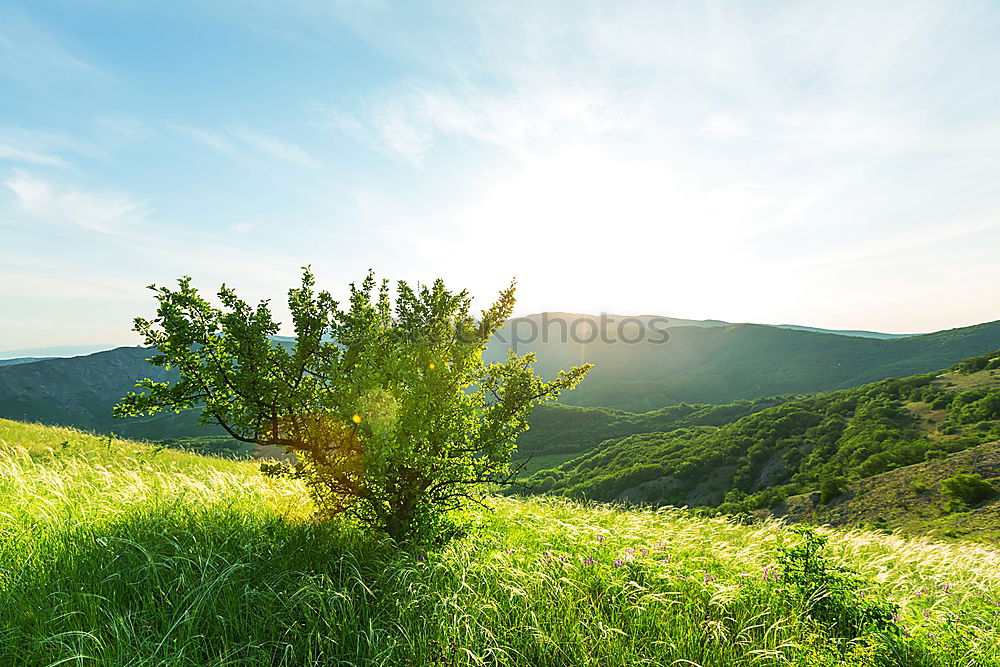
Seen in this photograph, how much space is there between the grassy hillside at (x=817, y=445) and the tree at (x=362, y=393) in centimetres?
2811

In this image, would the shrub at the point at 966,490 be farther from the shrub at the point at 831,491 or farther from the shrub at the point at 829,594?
the shrub at the point at 829,594

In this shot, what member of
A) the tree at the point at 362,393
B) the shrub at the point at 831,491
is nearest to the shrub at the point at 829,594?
the tree at the point at 362,393

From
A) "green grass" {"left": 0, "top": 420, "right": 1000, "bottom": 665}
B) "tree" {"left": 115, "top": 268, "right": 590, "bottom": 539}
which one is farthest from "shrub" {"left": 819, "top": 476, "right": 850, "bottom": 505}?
"tree" {"left": 115, "top": 268, "right": 590, "bottom": 539}

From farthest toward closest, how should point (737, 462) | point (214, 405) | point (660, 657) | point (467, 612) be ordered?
point (737, 462), point (214, 405), point (467, 612), point (660, 657)

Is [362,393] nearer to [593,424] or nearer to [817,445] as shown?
[817,445]

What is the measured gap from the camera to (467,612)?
4.35m

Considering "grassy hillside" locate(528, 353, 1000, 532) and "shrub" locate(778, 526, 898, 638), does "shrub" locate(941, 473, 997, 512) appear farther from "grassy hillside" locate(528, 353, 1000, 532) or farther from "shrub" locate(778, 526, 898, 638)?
"shrub" locate(778, 526, 898, 638)

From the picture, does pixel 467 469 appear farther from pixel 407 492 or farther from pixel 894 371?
pixel 894 371

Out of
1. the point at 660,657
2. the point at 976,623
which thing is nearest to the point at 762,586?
the point at 660,657

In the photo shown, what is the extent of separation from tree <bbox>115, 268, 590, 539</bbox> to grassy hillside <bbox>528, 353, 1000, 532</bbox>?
92.2 ft

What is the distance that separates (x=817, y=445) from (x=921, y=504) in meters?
32.4

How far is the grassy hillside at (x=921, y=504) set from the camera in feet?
63.3

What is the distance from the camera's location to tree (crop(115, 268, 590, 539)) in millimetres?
4734

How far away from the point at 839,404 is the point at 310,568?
78560 millimetres
